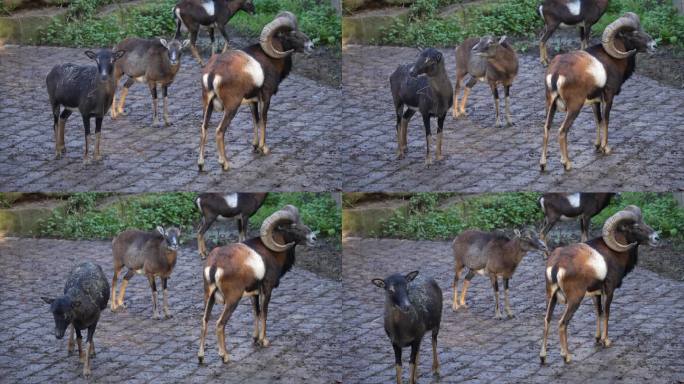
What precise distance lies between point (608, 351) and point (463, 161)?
157 centimetres

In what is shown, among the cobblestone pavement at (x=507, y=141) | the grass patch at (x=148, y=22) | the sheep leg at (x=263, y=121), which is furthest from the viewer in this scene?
the grass patch at (x=148, y=22)

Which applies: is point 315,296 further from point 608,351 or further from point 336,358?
point 608,351

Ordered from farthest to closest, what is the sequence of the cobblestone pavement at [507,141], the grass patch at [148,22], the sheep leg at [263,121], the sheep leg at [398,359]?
the grass patch at [148,22] → the sheep leg at [263,121] → the cobblestone pavement at [507,141] → the sheep leg at [398,359]

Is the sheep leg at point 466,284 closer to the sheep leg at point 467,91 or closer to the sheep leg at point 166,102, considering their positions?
the sheep leg at point 467,91

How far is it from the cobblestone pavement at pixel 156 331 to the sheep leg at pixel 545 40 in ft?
6.62

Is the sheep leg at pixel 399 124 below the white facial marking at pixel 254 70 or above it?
below

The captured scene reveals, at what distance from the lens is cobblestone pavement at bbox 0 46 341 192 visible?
11.7 m

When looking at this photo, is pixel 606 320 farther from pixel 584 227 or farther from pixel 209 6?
pixel 209 6

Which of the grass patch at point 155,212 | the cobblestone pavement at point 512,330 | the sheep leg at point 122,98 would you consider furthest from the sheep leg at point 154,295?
the cobblestone pavement at point 512,330

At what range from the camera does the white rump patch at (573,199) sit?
456 inches

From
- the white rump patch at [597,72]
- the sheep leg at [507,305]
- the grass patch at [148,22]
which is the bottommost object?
the sheep leg at [507,305]

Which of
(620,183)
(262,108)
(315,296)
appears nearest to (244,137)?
(262,108)

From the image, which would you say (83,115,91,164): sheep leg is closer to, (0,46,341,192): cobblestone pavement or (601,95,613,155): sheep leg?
(0,46,341,192): cobblestone pavement

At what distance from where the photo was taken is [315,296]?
1201 centimetres
